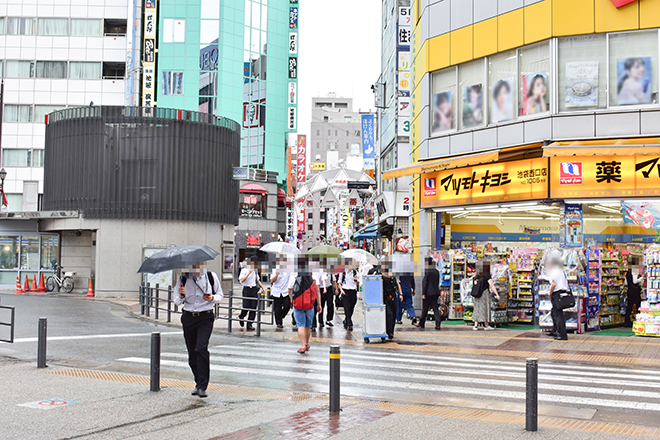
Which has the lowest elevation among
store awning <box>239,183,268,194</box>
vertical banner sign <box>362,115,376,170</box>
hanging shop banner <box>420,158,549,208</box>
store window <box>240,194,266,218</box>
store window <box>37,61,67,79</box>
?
hanging shop banner <box>420,158,549,208</box>

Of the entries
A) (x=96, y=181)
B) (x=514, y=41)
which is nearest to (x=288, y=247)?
(x=514, y=41)

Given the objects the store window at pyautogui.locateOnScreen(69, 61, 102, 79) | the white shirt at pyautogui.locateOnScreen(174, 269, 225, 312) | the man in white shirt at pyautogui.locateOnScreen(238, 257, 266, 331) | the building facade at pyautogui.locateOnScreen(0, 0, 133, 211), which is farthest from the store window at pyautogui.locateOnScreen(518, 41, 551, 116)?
the store window at pyautogui.locateOnScreen(69, 61, 102, 79)

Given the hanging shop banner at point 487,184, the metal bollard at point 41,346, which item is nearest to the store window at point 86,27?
the hanging shop banner at point 487,184

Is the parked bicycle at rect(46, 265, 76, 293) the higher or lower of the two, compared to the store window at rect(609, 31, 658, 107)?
lower

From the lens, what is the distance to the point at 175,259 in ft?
26.9

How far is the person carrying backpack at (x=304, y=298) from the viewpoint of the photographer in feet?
41.1

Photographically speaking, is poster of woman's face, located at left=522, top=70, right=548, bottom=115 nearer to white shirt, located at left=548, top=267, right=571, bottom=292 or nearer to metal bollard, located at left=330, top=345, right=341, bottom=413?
white shirt, located at left=548, top=267, right=571, bottom=292

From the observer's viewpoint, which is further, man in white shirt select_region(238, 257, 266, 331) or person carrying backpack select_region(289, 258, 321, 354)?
man in white shirt select_region(238, 257, 266, 331)

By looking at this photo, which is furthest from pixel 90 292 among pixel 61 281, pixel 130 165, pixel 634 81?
pixel 634 81

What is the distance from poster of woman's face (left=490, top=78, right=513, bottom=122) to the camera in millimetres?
18219

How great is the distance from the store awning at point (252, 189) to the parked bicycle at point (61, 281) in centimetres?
2291

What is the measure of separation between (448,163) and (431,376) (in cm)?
963

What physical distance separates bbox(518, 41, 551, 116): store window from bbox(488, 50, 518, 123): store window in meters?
0.23

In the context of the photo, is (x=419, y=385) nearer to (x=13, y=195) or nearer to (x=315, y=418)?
(x=315, y=418)
